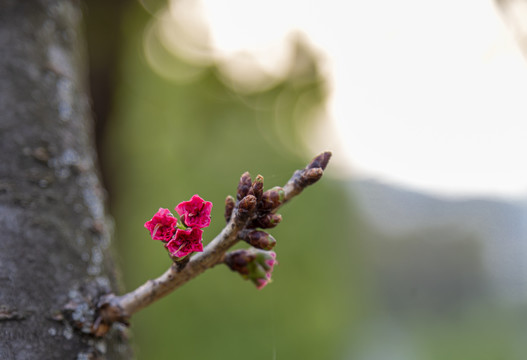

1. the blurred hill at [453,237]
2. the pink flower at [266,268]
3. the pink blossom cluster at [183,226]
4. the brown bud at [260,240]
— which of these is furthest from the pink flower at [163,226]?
the blurred hill at [453,237]

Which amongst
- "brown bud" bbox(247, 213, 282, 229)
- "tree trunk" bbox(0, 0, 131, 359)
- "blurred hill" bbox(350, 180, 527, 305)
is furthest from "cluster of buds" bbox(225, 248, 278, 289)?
"blurred hill" bbox(350, 180, 527, 305)

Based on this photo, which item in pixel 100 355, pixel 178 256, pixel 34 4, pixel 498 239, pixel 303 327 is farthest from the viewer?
pixel 303 327

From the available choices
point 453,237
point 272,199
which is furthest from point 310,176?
point 453,237

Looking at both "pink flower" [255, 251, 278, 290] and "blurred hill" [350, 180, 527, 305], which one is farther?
"blurred hill" [350, 180, 527, 305]

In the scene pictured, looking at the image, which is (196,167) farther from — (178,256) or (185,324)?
(178,256)

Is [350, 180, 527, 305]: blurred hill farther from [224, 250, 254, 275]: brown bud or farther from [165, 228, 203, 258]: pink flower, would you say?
[165, 228, 203, 258]: pink flower

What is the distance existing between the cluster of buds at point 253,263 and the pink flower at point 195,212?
0.56ft

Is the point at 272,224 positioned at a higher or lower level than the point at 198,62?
higher

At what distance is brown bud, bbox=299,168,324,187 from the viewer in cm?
55

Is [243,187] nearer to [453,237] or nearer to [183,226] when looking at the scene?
[183,226]

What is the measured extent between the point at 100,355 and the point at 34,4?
736mm

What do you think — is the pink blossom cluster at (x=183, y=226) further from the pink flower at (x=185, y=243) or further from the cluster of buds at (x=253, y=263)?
the cluster of buds at (x=253, y=263)

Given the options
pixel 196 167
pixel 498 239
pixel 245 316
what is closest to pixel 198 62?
pixel 196 167

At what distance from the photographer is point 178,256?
53 cm
